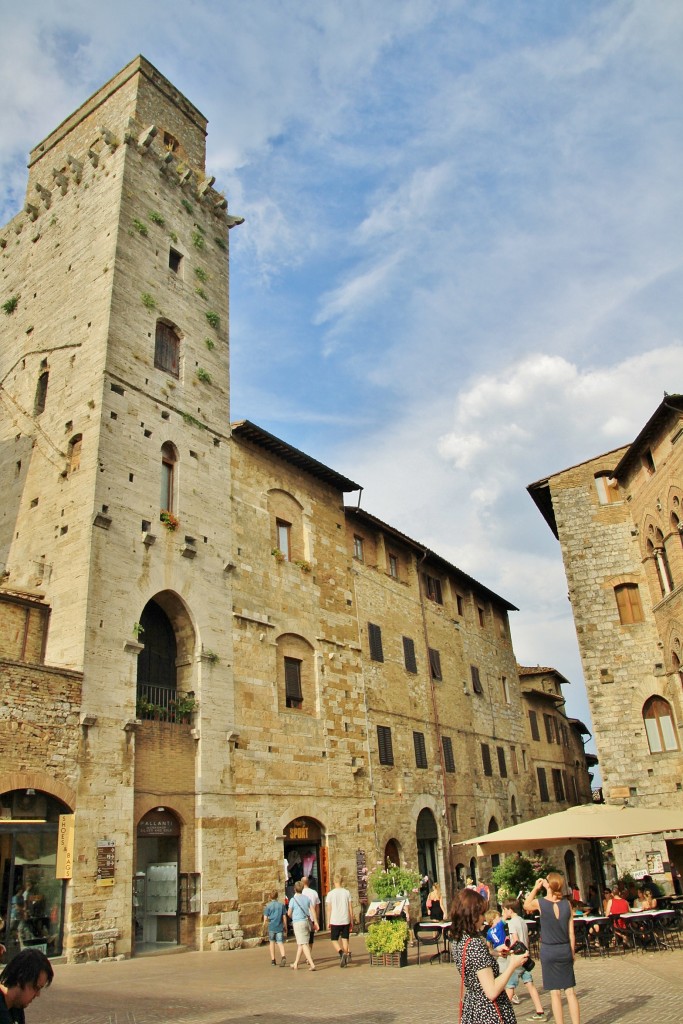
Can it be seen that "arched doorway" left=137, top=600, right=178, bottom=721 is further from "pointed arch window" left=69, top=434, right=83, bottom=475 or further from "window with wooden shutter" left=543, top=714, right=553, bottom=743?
"window with wooden shutter" left=543, top=714, right=553, bottom=743

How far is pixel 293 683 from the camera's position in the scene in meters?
20.9

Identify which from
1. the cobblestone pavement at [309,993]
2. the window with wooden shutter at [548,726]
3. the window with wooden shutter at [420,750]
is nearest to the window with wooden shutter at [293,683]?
the window with wooden shutter at [420,750]

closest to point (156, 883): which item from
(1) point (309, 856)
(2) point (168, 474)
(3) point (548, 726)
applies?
(1) point (309, 856)

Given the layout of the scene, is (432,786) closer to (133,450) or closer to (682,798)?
(682,798)

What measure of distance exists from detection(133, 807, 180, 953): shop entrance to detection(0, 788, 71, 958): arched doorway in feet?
7.22

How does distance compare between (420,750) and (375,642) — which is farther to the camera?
(420,750)

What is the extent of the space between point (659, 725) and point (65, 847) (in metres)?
15.2

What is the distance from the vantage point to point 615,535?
75.6ft

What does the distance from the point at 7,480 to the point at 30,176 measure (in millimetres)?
11911

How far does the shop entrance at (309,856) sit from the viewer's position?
1930cm

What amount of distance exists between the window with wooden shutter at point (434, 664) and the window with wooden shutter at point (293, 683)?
25.1ft

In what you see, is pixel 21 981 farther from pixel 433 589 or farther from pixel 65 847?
pixel 433 589

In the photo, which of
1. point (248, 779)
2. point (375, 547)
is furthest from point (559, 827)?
point (375, 547)

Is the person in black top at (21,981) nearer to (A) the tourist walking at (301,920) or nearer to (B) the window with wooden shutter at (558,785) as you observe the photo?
(A) the tourist walking at (301,920)
